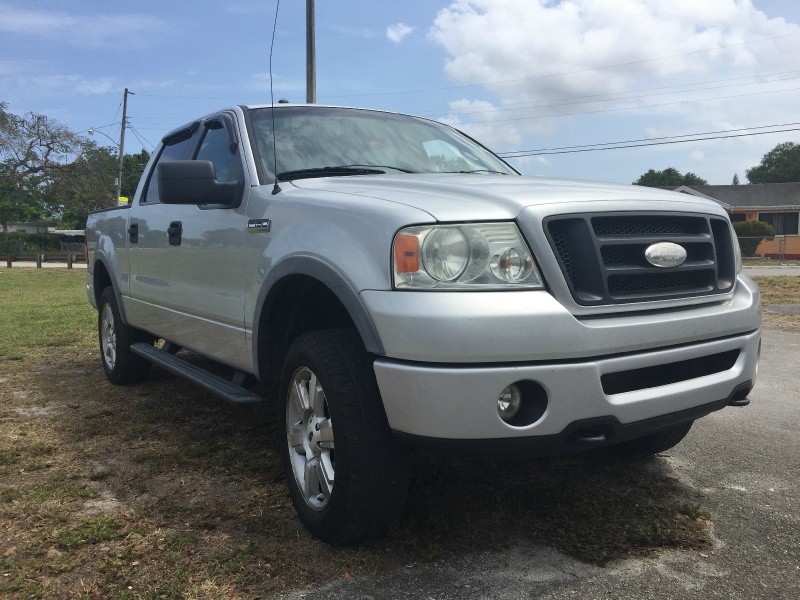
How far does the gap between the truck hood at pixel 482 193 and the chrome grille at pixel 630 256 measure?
8 cm

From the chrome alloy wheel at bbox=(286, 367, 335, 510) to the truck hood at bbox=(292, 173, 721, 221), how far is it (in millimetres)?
789

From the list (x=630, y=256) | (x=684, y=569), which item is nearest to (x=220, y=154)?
(x=630, y=256)

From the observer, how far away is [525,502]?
10.8ft

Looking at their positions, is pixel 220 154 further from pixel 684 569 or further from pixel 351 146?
pixel 684 569

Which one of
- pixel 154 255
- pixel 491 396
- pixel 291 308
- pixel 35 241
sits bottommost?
pixel 35 241

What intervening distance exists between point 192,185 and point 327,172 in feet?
2.15

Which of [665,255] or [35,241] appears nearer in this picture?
[665,255]

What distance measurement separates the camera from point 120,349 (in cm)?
565

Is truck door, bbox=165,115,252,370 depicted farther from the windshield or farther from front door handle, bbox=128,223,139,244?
front door handle, bbox=128,223,139,244

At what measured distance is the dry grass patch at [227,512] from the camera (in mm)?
2676

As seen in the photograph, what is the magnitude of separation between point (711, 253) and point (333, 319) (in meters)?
1.60

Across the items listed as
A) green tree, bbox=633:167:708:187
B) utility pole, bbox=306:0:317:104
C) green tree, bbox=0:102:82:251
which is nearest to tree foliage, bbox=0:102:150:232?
green tree, bbox=0:102:82:251

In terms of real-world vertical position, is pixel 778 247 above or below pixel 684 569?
above

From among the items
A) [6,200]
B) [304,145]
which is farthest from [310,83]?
[6,200]
